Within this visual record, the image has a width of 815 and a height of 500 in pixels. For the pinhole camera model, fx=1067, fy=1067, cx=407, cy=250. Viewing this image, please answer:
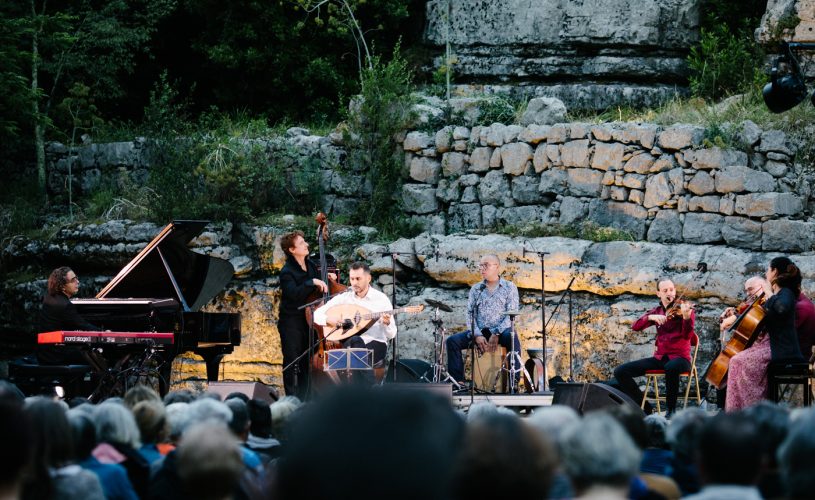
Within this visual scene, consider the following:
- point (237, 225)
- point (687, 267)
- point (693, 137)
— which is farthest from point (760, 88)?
point (237, 225)

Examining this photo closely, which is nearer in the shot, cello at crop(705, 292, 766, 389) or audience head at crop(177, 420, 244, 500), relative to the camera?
audience head at crop(177, 420, 244, 500)

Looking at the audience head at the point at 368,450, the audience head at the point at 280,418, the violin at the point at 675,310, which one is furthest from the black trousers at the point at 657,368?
the audience head at the point at 368,450

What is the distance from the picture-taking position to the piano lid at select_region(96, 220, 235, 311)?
31.4ft

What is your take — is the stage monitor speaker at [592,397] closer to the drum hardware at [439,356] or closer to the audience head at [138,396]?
the drum hardware at [439,356]

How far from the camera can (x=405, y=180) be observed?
41.8 ft

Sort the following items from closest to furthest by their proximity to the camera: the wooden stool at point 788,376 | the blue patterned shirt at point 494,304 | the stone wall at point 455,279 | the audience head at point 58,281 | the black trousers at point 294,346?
the wooden stool at point 788,376, the audience head at point 58,281, the black trousers at point 294,346, the blue patterned shirt at point 494,304, the stone wall at point 455,279

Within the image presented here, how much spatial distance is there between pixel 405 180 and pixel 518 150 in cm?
150

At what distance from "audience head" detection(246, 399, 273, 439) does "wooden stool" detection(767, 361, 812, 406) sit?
4178mm

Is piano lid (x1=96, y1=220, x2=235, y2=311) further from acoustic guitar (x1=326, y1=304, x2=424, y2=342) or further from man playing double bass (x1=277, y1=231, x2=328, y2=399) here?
acoustic guitar (x1=326, y1=304, x2=424, y2=342)

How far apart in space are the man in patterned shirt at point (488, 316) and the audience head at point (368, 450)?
8223 mm

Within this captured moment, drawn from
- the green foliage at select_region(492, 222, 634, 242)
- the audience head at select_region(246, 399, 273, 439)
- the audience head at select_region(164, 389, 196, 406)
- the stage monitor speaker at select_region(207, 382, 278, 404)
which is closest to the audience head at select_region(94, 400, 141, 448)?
the audience head at select_region(246, 399, 273, 439)

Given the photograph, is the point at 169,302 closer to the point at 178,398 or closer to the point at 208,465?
the point at 178,398

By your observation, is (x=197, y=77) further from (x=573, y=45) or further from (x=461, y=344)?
(x=461, y=344)

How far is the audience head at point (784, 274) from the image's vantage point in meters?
7.85
